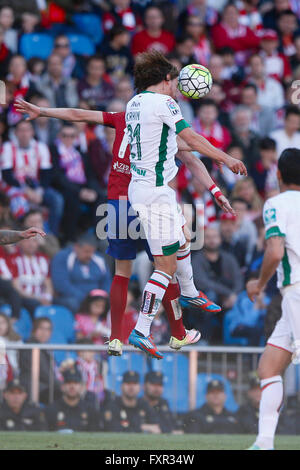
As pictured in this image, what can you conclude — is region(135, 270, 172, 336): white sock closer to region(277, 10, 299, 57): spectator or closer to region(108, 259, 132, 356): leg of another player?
region(108, 259, 132, 356): leg of another player

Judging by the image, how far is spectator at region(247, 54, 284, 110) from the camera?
1797 centimetres

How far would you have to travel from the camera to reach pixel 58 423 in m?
11.9

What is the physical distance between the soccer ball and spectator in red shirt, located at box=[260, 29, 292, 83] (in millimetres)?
9615

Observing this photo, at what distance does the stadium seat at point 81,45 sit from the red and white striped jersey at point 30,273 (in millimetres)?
4893

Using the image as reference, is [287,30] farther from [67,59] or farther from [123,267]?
[123,267]

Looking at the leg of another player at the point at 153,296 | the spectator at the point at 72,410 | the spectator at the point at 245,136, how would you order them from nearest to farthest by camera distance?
the leg of another player at the point at 153,296, the spectator at the point at 72,410, the spectator at the point at 245,136

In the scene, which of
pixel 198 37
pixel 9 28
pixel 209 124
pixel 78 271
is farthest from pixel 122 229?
pixel 198 37

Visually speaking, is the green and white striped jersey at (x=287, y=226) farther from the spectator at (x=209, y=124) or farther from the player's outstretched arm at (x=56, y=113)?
the spectator at (x=209, y=124)

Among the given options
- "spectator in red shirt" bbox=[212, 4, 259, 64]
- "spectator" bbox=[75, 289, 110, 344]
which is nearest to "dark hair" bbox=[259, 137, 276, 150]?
"spectator in red shirt" bbox=[212, 4, 259, 64]

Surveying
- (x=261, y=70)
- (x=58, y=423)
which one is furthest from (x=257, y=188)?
(x=58, y=423)

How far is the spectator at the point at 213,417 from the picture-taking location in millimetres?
12039

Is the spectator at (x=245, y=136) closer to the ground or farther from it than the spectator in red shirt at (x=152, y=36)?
closer to the ground

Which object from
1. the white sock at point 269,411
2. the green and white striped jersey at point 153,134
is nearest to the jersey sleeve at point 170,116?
the green and white striped jersey at point 153,134

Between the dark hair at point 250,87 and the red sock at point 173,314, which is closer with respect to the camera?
the red sock at point 173,314
